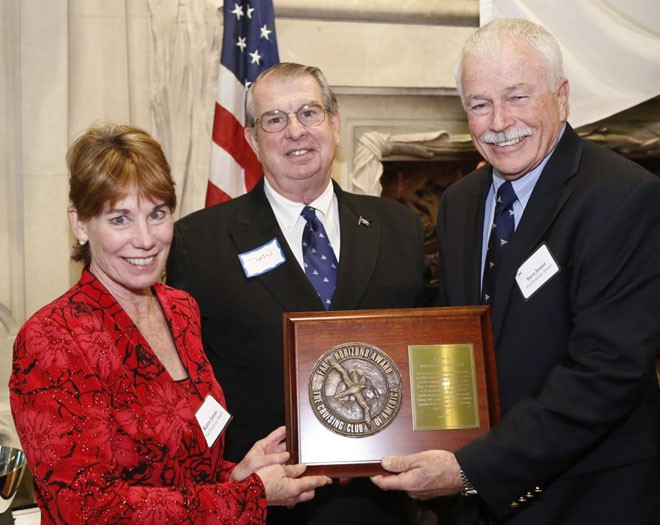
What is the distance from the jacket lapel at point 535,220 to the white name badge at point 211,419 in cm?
83

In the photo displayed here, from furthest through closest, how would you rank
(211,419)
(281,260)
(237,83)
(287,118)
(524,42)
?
(237,83) < (287,118) < (281,260) < (524,42) < (211,419)

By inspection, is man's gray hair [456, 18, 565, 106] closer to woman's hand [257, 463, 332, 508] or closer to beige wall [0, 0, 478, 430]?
woman's hand [257, 463, 332, 508]

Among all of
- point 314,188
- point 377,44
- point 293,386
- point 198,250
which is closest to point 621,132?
point 377,44

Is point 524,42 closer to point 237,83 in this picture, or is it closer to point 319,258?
point 319,258

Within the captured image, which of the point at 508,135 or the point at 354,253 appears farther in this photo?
the point at 354,253

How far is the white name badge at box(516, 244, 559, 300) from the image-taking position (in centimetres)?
242

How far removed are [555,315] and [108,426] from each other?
124 centimetres

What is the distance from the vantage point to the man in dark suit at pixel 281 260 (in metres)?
2.88

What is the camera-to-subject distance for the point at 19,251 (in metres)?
4.00

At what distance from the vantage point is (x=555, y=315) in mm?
2426

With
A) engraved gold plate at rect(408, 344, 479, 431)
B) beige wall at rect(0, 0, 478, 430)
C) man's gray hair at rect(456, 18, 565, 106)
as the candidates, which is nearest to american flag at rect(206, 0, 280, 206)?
beige wall at rect(0, 0, 478, 430)

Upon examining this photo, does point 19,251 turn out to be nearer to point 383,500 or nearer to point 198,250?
point 198,250

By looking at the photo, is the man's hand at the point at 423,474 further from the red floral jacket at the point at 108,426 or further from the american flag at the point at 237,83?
the american flag at the point at 237,83

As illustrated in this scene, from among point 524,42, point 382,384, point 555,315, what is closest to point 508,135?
point 524,42
